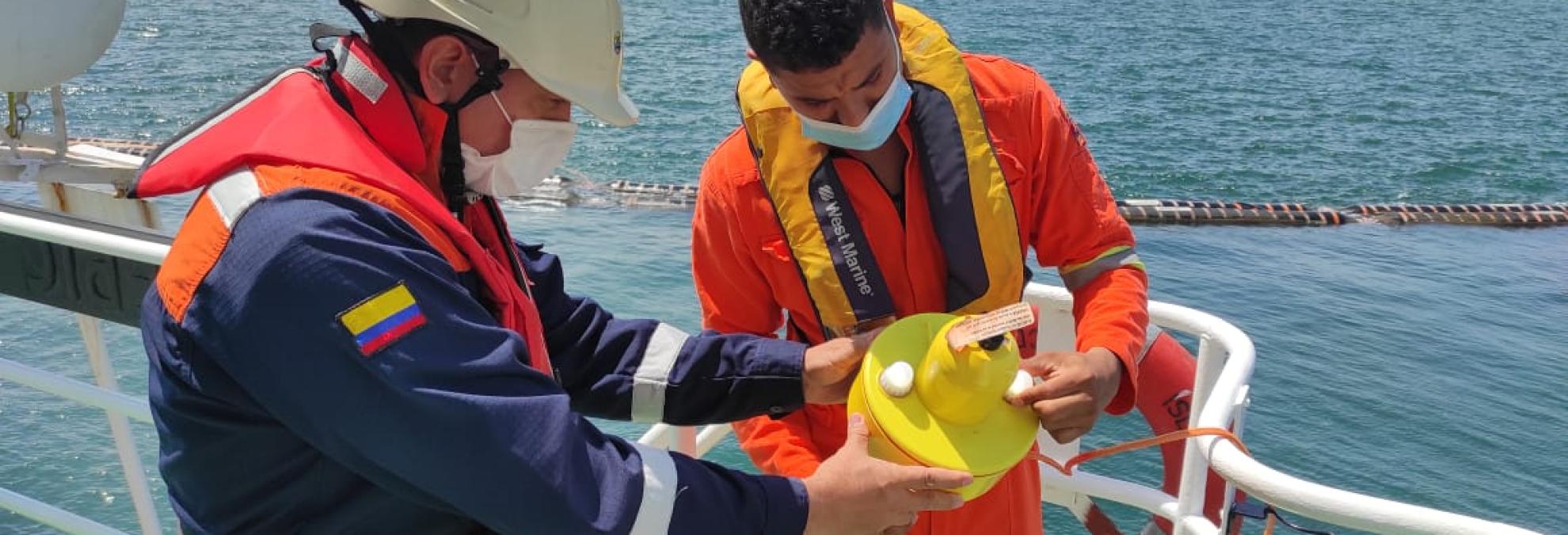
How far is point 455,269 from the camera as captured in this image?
1.27m

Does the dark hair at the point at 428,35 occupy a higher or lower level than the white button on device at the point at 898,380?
higher

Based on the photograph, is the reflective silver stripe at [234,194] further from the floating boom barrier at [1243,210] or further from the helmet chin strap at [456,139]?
the floating boom barrier at [1243,210]

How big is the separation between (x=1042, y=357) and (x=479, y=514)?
86 centimetres

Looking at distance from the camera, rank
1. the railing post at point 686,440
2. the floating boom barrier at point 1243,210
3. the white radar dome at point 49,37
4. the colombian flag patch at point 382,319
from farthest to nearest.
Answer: the floating boom barrier at point 1243,210 < the white radar dome at point 49,37 < the railing post at point 686,440 < the colombian flag patch at point 382,319

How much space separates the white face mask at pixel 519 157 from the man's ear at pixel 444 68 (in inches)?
1.5

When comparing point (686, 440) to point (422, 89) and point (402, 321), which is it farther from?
point (402, 321)

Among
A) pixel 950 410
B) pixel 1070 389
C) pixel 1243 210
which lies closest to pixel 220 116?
pixel 950 410

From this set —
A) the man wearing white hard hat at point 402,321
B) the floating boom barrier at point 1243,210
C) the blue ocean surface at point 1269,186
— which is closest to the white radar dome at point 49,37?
the man wearing white hard hat at point 402,321

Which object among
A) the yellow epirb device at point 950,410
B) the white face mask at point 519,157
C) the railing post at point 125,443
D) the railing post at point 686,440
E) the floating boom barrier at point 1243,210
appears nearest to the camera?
the white face mask at point 519,157

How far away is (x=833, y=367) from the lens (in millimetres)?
1780

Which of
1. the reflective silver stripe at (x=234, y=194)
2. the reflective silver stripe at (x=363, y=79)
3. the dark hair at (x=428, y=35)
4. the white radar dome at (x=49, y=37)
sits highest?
the dark hair at (x=428, y=35)

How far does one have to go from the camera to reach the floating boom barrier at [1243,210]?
10.4 metres

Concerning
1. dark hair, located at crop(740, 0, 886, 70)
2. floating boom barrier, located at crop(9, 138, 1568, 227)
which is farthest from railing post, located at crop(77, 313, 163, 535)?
floating boom barrier, located at crop(9, 138, 1568, 227)

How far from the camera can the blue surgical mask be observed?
1.91m
